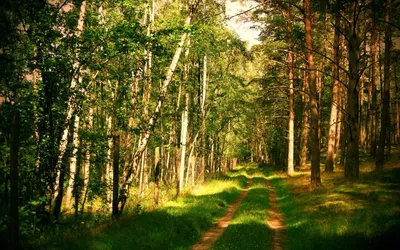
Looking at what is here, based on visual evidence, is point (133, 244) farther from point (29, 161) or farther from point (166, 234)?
point (29, 161)

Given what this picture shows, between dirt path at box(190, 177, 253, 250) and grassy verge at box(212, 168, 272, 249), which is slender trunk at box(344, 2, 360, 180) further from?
dirt path at box(190, 177, 253, 250)

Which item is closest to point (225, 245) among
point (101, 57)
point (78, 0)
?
point (101, 57)

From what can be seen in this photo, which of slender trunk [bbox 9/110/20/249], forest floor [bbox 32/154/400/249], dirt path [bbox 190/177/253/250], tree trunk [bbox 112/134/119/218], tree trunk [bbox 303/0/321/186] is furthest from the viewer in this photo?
tree trunk [bbox 303/0/321/186]

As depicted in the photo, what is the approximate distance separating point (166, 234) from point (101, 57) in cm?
636

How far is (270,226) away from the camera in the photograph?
12.9 m

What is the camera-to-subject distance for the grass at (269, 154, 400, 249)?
9055mm

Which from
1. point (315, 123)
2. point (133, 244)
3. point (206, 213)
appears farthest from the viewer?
point (315, 123)

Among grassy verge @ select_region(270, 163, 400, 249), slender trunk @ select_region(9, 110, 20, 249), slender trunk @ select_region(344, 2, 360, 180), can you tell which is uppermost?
slender trunk @ select_region(344, 2, 360, 180)

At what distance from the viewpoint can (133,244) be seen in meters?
9.12

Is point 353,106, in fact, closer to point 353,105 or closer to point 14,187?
point 353,105

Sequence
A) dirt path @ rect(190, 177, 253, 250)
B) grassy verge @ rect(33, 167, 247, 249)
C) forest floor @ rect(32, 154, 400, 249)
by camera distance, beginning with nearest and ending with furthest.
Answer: grassy verge @ rect(33, 167, 247, 249) < forest floor @ rect(32, 154, 400, 249) < dirt path @ rect(190, 177, 253, 250)

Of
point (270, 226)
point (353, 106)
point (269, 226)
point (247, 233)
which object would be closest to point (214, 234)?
point (247, 233)

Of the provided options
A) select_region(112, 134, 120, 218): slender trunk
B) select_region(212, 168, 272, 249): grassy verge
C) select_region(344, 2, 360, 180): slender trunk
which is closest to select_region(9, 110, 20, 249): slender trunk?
select_region(112, 134, 120, 218): slender trunk

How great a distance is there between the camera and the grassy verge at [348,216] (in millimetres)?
9055
